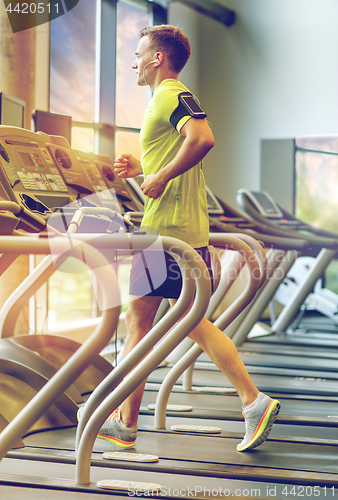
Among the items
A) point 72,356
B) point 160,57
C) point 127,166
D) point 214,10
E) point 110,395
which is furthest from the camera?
point 214,10

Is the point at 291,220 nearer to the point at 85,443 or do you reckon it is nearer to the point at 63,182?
the point at 63,182

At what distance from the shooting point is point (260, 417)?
1.96m

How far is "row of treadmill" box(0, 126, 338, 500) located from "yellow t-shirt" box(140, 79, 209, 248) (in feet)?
0.60

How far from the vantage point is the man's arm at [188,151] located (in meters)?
1.79

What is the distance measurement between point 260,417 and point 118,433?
52 cm

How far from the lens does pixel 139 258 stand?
1.89m

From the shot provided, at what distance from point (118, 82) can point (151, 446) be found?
14.7ft

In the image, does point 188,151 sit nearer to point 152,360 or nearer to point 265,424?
point 152,360

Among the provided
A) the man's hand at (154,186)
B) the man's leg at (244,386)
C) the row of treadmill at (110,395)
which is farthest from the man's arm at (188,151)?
the man's leg at (244,386)

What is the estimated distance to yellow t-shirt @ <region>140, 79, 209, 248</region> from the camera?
1.93 meters

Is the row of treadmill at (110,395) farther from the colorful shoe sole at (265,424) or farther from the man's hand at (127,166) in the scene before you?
the man's hand at (127,166)

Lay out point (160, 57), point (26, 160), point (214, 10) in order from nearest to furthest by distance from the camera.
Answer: point (160, 57), point (26, 160), point (214, 10)

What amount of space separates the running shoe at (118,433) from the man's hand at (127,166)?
89 cm

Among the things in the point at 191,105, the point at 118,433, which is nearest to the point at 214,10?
the point at 191,105
